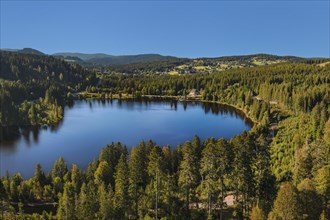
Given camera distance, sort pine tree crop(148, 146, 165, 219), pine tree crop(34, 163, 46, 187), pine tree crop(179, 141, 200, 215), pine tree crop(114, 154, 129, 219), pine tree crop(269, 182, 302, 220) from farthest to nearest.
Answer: pine tree crop(34, 163, 46, 187)
pine tree crop(148, 146, 165, 219)
pine tree crop(114, 154, 129, 219)
pine tree crop(179, 141, 200, 215)
pine tree crop(269, 182, 302, 220)

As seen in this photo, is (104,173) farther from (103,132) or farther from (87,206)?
(103,132)

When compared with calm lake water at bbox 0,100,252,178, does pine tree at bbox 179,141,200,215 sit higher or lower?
higher

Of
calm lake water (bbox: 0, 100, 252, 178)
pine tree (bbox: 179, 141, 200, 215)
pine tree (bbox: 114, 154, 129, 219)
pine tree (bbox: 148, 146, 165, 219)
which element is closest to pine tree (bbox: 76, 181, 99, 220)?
pine tree (bbox: 114, 154, 129, 219)

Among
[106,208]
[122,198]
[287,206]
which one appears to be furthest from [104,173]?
[287,206]

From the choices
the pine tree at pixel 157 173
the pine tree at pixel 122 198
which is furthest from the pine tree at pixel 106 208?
the pine tree at pixel 157 173

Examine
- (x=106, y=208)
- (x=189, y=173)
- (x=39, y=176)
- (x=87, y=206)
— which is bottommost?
(x=39, y=176)

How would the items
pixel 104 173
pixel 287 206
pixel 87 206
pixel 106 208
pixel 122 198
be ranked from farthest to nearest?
pixel 104 173 < pixel 122 198 < pixel 87 206 < pixel 106 208 < pixel 287 206

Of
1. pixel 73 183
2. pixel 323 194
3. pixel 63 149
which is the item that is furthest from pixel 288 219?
pixel 63 149

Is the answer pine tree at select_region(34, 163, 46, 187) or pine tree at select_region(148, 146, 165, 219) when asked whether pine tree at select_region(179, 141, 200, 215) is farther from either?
pine tree at select_region(34, 163, 46, 187)
